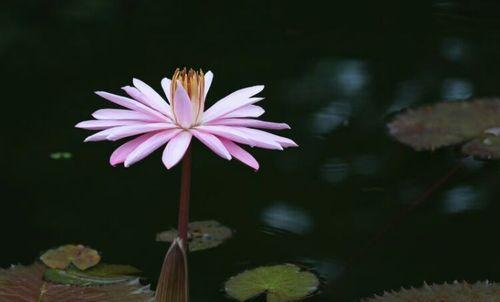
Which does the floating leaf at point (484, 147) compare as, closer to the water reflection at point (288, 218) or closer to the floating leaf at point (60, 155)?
the water reflection at point (288, 218)

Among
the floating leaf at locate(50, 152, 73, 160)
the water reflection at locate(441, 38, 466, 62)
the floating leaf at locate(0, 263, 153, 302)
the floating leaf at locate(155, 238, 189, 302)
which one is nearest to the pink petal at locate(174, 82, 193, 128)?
the floating leaf at locate(155, 238, 189, 302)

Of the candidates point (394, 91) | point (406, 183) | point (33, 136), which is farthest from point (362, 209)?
point (33, 136)

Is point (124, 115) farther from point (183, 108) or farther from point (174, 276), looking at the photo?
point (174, 276)

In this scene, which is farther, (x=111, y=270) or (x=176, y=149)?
(x=111, y=270)

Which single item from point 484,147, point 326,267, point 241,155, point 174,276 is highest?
point 241,155

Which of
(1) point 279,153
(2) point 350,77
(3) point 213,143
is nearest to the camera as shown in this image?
(3) point 213,143

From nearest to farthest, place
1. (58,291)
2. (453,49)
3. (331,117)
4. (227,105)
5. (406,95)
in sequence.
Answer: (227,105) → (58,291) → (331,117) → (406,95) → (453,49)

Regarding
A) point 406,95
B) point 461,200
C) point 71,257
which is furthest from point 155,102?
point 406,95
